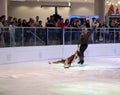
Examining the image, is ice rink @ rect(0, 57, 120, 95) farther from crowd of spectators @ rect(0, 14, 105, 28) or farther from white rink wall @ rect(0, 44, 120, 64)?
crowd of spectators @ rect(0, 14, 105, 28)

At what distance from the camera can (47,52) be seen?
2217 centimetres

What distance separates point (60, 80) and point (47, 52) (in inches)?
325

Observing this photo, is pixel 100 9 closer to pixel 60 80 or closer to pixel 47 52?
pixel 47 52

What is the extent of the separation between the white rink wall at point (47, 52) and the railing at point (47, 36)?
247mm

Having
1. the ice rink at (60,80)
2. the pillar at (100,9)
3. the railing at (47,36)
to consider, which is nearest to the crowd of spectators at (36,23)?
the railing at (47,36)

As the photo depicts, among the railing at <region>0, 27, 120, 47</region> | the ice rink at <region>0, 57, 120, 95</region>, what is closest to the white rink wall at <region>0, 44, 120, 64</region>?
the railing at <region>0, 27, 120, 47</region>

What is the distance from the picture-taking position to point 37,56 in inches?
852

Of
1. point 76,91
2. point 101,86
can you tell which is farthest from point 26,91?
A: point 101,86

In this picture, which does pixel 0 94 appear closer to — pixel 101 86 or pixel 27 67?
pixel 101 86

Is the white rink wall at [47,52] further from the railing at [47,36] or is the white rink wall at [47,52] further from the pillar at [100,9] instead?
the pillar at [100,9]

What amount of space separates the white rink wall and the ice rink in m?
0.69

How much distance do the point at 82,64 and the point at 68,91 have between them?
322 inches

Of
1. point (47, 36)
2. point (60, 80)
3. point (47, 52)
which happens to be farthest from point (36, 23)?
point (60, 80)

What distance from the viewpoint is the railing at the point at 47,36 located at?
1993cm
